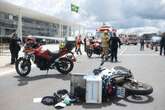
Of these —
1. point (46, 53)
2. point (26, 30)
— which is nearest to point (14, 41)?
point (46, 53)

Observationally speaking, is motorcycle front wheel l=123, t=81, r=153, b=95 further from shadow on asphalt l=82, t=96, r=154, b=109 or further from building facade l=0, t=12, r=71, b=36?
building facade l=0, t=12, r=71, b=36

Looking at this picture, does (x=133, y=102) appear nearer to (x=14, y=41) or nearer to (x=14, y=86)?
(x=14, y=86)

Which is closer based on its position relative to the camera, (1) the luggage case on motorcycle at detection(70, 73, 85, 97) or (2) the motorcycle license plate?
(1) the luggage case on motorcycle at detection(70, 73, 85, 97)

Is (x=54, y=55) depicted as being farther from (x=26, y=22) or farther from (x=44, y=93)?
(x=26, y=22)

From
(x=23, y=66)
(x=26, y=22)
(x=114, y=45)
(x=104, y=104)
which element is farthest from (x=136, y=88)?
(x=26, y=22)

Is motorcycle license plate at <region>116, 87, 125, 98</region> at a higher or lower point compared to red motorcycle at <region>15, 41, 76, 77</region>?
lower

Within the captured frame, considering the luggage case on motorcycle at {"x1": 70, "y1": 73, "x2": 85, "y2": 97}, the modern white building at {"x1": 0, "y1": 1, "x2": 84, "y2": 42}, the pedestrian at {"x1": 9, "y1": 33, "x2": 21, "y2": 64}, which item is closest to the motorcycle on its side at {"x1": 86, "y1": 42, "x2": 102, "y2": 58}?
the pedestrian at {"x1": 9, "y1": 33, "x2": 21, "y2": 64}

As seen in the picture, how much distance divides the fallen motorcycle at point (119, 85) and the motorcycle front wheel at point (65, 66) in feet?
17.6

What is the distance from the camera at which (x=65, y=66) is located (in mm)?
15875

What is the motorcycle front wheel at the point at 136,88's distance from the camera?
32.8 feet

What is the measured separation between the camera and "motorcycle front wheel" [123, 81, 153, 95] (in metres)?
10.0

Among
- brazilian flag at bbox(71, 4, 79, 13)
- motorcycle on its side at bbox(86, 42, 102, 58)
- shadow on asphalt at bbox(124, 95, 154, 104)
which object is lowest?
shadow on asphalt at bbox(124, 95, 154, 104)

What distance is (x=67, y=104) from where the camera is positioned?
30.9ft

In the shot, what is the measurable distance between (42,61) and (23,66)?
2.52 ft
